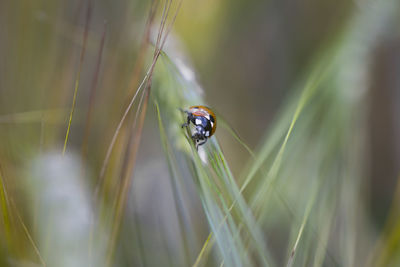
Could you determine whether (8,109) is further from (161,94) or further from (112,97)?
(161,94)

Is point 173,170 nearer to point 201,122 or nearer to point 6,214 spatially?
point 201,122

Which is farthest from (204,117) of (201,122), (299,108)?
(299,108)

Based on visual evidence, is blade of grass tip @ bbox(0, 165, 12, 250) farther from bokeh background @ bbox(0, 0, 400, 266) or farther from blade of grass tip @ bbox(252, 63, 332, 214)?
blade of grass tip @ bbox(252, 63, 332, 214)

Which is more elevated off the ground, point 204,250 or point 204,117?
point 204,117

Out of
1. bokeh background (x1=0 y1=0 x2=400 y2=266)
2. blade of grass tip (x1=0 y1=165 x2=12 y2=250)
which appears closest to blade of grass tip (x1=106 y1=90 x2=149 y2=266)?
bokeh background (x1=0 y1=0 x2=400 y2=266)

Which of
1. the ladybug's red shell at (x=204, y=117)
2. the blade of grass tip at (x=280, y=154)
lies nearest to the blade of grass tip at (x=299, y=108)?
the blade of grass tip at (x=280, y=154)

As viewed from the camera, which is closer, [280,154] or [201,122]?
[280,154]
